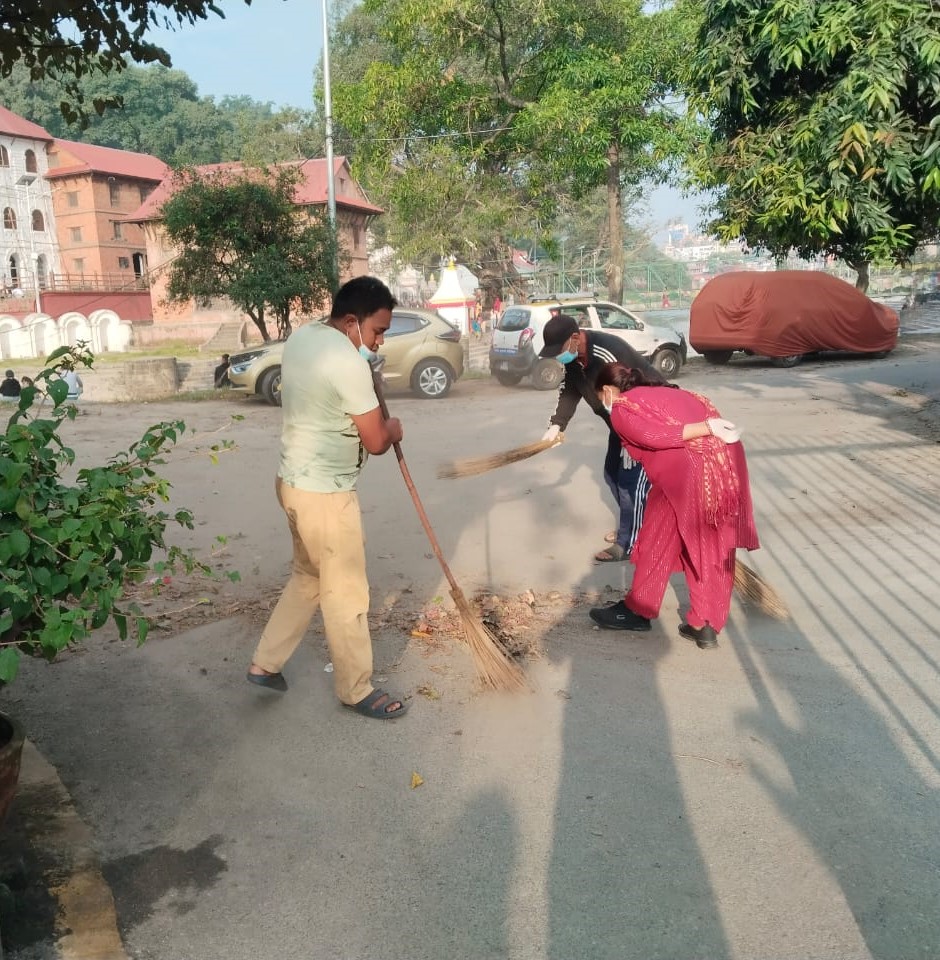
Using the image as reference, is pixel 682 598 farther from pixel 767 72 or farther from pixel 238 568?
pixel 767 72

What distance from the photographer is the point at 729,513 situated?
14.3 feet

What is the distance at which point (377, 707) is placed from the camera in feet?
12.5

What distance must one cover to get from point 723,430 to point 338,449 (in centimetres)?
184

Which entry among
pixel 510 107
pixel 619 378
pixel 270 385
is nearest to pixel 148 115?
pixel 510 107

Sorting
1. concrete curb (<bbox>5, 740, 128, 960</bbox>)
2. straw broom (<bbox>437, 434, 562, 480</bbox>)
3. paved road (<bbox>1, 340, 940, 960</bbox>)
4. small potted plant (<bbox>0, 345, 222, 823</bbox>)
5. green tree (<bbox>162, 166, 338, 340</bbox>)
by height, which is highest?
green tree (<bbox>162, 166, 338, 340</bbox>)

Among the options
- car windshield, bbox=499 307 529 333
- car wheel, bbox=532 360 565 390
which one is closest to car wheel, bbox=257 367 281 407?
car windshield, bbox=499 307 529 333

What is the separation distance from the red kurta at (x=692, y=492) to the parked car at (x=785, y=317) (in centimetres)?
1420

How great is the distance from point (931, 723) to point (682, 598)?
1.78 metres

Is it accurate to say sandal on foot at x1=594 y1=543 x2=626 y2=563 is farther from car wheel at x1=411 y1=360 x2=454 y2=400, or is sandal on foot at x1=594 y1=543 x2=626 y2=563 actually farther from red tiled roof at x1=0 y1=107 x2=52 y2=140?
red tiled roof at x1=0 y1=107 x2=52 y2=140

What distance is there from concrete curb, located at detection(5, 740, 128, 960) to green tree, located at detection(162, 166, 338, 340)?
14212 millimetres

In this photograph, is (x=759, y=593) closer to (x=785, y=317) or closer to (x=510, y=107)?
(x=785, y=317)

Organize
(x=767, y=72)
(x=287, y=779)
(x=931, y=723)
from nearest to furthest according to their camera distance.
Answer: (x=287, y=779) < (x=931, y=723) < (x=767, y=72)

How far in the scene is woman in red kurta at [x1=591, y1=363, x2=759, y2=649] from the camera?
4293 millimetres

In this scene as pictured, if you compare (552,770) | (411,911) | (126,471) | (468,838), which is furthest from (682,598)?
(126,471)
